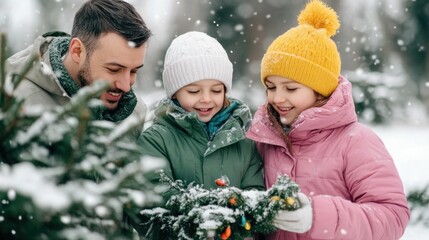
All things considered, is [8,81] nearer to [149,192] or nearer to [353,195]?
[149,192]

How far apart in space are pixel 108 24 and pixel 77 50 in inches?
10.0

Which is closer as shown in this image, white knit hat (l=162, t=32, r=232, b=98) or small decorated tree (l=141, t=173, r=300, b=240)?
small decorated tree (l=141, t=173, r=300, b=240)

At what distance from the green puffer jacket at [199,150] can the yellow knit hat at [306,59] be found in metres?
0.41

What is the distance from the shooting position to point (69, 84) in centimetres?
302

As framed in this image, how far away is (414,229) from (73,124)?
5.02 meters

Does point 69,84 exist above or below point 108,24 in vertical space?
below

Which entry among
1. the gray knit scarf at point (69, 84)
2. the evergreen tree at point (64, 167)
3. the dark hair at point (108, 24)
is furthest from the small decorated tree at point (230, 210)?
the dark hair at point (108, 24)

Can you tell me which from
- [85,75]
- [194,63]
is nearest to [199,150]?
[194,63]

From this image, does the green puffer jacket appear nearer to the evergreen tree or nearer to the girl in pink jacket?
the girl in pink jacket

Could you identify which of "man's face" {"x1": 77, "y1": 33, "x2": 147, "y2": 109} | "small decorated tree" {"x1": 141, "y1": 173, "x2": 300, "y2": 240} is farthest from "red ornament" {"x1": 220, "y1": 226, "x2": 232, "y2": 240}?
"man's face" {"x1": 77, "y1": 33, "x2": 147, "y2": 109}

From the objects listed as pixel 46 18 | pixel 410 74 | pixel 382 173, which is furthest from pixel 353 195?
pixel 410 74

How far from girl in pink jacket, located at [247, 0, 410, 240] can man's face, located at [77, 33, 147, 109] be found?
32.5 inches

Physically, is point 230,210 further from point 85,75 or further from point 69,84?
point 85,75

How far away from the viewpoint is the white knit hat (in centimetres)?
304
